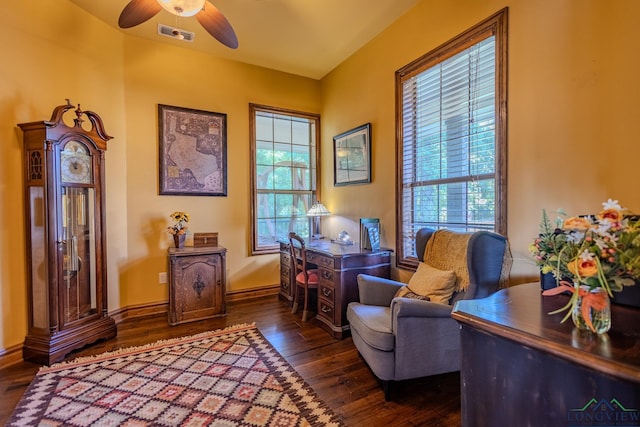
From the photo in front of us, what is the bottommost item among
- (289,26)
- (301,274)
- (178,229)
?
(301,274)

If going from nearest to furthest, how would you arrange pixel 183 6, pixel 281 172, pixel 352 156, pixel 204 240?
1. pixel 183 6
2. pixel 204 240
3. pixel 352 156
4. pixel 281 172

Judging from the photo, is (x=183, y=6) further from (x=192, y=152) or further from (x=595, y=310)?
(x=595, y=310)

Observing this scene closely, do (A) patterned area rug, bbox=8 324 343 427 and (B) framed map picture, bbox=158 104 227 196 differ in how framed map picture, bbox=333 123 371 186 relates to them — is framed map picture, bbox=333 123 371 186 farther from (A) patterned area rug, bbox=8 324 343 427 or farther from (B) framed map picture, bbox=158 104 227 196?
(A) patterned area rug, bbox=8 324 343 427

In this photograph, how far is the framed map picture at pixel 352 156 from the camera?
3.37 meters

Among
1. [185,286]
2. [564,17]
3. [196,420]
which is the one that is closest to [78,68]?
[185,286]

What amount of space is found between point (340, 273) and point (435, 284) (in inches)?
35.9

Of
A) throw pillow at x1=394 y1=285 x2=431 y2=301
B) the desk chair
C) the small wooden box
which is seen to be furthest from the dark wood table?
the small wooden box

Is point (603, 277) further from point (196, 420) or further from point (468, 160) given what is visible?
point (196, 420)

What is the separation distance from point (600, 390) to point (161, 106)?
13.4 ft

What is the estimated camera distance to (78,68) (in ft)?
9.30

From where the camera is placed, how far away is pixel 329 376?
84.3 inches

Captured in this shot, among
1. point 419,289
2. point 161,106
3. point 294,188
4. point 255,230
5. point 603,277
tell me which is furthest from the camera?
point 294,188

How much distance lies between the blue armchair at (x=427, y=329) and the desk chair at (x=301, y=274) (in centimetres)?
120

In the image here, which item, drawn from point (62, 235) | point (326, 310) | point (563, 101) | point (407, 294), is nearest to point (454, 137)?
point (563, 101)
